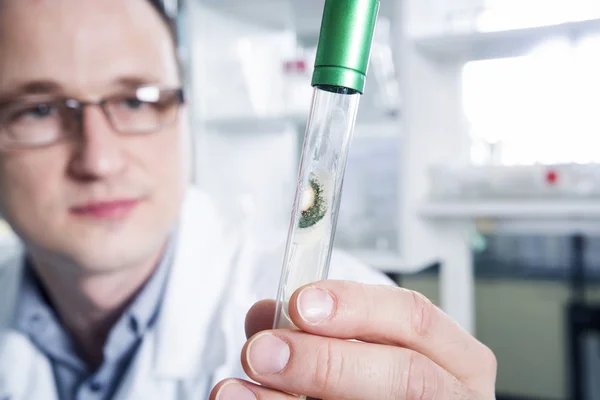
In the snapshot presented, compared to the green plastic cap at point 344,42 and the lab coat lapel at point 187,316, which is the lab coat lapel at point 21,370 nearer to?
the lab coat lapel at point 187,316

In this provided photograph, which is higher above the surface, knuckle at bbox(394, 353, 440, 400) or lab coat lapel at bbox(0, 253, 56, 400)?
knuckle at bbox(394, 353, 440, 400)

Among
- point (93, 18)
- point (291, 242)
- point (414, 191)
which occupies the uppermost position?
point (93, 18)

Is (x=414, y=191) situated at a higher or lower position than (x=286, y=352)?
higher

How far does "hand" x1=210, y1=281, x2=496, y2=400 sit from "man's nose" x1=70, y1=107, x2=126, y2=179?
39cm

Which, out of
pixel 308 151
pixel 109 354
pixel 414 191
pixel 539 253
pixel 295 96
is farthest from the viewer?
pixel 539 253

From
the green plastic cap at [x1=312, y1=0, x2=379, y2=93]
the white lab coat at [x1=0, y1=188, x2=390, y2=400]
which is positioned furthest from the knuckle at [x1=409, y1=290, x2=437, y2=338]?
the white lab coat at [x1=0, y1=188, x2=390, y2=400]

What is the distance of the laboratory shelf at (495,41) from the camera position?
64cm

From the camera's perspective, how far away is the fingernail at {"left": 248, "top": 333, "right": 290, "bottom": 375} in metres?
0.23

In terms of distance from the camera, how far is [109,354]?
0.58 m

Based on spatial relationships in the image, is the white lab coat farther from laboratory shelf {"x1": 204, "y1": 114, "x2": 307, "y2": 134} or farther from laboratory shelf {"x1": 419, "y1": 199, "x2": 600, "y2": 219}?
laboratory shelf {"x1": 204, "y1": 114, "x2": 307, "y2": 134}

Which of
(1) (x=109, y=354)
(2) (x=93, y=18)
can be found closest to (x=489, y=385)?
(1) (x=109, y=354)

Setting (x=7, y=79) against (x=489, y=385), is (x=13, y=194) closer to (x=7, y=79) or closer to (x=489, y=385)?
(x=7, y=79)

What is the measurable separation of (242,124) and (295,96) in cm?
12

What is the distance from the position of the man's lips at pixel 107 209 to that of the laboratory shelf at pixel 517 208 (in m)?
0.40
